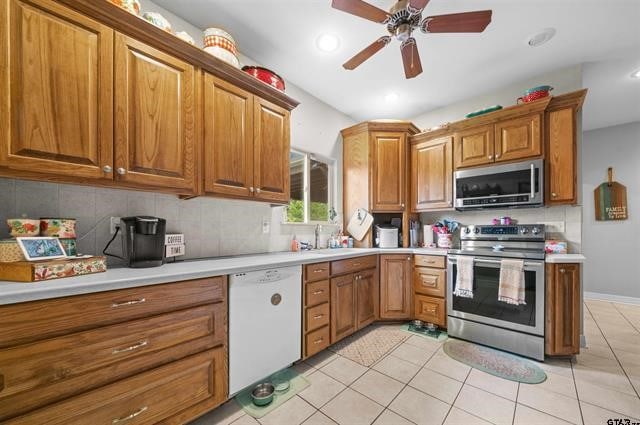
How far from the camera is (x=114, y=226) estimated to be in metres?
1.55

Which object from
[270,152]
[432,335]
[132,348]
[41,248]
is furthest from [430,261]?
[41,248]

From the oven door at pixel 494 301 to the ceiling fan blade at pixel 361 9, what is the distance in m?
2.17

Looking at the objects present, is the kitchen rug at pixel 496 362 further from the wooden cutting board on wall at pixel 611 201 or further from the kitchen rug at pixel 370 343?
the wooden cutting board on wall at pixel 611 201

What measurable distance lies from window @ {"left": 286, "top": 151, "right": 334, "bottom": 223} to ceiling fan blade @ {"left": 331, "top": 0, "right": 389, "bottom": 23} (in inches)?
62.4

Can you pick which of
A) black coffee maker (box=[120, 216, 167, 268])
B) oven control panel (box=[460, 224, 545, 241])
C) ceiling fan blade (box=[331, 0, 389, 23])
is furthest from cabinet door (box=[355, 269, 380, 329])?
ceiling fan blade (box=[331, 0, 389, 23])

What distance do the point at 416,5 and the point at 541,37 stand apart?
1.54 m

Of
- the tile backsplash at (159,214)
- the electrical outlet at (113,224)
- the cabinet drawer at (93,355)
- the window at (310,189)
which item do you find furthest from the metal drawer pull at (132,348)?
the window at (310,189)

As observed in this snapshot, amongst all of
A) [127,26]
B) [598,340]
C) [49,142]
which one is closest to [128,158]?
[49,142]

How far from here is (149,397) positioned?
1170mm

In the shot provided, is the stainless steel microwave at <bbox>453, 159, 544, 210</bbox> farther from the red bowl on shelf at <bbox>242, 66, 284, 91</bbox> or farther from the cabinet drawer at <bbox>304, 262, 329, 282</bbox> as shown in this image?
the red bowl on shelf at <bbox>242, 66, 284, 91</bbox>

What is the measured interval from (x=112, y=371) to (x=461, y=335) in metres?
2.74

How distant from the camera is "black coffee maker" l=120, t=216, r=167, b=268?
1.41m

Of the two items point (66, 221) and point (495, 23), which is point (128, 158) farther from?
point (495, 23)

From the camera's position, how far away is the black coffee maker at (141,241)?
4.63 ft
